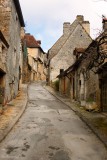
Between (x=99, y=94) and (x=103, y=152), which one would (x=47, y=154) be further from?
(x=99, y=94)

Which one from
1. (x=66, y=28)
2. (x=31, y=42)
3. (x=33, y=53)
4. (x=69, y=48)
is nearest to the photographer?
(x=69, y=48)

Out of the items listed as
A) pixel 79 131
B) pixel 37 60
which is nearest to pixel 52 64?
pixel 37 60

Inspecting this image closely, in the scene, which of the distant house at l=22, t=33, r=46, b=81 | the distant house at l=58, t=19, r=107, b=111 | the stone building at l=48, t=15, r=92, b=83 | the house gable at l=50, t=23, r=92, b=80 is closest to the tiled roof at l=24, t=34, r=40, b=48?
the distant house at l=22, t=33, r=46, b=81

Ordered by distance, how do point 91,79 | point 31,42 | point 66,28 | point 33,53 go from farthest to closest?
point 31,42 < point 33,53 < point 66,28 < point 91,79

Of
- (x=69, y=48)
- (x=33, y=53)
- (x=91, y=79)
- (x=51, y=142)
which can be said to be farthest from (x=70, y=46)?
(x=51, y=142)

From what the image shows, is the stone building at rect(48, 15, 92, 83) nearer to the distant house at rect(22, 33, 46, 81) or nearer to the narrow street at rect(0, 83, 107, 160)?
the distant house at rect(22, 33, 46, 81)

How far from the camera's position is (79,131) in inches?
440

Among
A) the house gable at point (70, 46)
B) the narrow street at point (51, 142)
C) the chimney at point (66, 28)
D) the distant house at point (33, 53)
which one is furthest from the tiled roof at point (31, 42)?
the narrow street at point (51, 142)

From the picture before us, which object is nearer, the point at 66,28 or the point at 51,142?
the point at 51,142

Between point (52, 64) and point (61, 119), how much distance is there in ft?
87.8

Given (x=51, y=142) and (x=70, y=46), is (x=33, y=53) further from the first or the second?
(x=51, y=142)

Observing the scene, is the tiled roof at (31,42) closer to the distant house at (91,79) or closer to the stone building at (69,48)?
the stone building at (69,48)

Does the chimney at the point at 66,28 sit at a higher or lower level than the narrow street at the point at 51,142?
higher

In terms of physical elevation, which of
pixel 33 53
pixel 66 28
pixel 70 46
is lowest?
pixel 70 46
